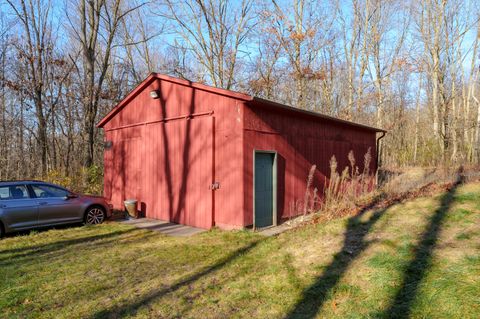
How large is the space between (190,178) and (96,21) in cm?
1371

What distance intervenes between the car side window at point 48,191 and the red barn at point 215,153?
2587 mm

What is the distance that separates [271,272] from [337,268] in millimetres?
1016

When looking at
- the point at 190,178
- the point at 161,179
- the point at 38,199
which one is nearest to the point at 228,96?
the point at 190,178

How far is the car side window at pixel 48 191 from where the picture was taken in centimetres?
873

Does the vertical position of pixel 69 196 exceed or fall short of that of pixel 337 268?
it exceeds it

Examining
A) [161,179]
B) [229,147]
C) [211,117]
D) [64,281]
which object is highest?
[211,117]

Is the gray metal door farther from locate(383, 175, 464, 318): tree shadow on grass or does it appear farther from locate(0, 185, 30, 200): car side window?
locate(0, 185, 30, 200): car side window

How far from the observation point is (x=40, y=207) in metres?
8.66

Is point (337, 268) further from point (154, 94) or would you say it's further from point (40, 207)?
point (154, 94)

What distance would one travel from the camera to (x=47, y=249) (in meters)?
7.14

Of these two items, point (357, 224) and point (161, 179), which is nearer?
point (357, 224)

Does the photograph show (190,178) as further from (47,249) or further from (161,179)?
(47,249)

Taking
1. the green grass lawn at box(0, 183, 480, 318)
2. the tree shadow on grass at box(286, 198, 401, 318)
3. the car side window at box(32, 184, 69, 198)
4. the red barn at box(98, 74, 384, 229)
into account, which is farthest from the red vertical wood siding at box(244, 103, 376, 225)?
the car side window at box(32, 184, 69, 198)

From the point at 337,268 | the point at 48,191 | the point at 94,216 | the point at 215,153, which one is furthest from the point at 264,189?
the point at 48,191
